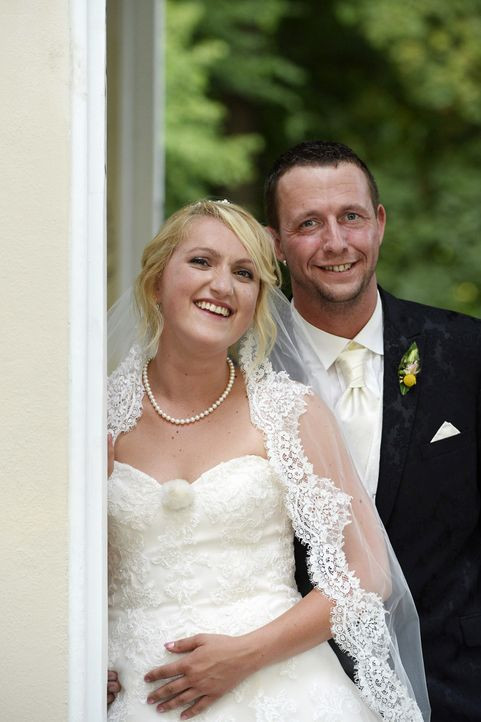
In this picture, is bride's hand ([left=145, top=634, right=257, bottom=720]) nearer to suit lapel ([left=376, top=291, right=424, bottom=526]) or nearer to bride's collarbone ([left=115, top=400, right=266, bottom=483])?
bride's collarbone ([left=115, top=400, right=266, bottom=483])

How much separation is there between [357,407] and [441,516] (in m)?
0.42

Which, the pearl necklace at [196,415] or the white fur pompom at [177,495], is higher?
the pearl necklace at [196,415]

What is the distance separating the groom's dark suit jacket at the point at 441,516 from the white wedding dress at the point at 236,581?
32 cm

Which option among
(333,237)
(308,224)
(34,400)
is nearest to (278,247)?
(308,224)

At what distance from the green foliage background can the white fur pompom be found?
8896 mm

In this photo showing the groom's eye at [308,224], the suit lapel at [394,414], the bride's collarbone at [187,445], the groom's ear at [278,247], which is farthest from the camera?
the groom's ear at [278,247]

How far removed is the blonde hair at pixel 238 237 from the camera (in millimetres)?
2992

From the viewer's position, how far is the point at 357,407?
3293 millimetres

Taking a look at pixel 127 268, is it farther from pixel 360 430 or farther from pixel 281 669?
pixel 281 669

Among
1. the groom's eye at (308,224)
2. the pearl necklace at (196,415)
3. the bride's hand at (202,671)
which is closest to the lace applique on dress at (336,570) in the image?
the pearl necklace at (196,415)

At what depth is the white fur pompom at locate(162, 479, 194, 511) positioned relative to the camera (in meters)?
2.81

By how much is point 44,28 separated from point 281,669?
5.74ft

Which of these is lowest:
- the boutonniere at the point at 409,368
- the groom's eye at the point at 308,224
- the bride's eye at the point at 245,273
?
the boutonniere at the point at 409,368

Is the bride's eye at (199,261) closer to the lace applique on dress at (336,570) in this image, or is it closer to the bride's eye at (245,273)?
the bride's eye at (245,273)
